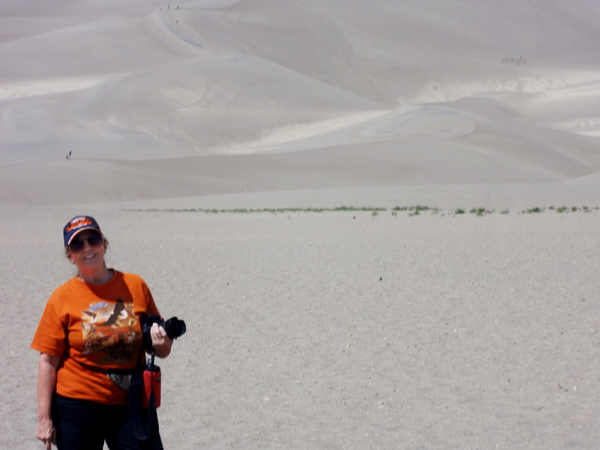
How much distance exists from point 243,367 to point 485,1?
83.5m

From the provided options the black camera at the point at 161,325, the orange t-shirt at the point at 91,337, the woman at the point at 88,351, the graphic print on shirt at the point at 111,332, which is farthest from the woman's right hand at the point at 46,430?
the black camera at the point at 161,325

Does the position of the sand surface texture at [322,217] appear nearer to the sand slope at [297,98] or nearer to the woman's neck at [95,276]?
the sand slope at [297,98]

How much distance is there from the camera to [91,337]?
292 centimetres

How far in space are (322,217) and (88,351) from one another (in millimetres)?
15642

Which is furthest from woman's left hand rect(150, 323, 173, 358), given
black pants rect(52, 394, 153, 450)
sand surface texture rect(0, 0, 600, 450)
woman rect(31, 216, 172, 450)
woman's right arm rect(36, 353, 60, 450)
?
sand surface texture rect(0, 0, 600, 450)

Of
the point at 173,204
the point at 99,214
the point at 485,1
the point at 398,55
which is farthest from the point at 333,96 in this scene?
the point at 485,1

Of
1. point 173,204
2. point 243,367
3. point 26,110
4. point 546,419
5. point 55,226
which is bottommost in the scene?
point 546,419

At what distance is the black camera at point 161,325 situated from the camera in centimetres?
292

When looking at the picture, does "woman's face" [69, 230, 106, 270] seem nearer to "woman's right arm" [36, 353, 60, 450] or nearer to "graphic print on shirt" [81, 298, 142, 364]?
"graphic print on shirt" [81, 298, 142, 364]

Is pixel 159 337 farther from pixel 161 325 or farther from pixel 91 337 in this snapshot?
pixel 91 337

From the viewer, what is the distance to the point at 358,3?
7756 centimetres

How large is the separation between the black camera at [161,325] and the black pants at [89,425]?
289mm

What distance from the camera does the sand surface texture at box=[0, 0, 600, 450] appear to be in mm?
5328

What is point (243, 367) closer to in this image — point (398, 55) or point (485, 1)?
point (398, 55)
